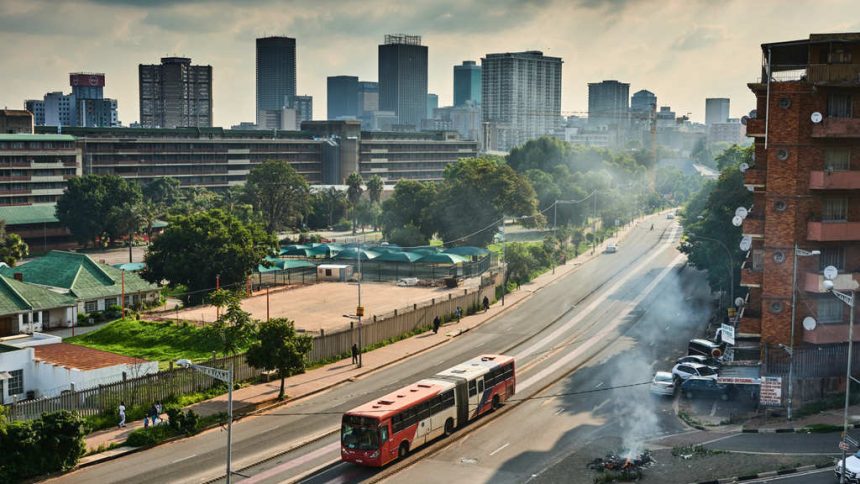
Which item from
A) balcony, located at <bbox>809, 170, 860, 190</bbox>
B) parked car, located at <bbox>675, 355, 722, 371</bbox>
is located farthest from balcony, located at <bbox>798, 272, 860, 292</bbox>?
parked car, located at <bbox>675, 355, 722, 371</bbox>

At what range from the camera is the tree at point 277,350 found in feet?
171

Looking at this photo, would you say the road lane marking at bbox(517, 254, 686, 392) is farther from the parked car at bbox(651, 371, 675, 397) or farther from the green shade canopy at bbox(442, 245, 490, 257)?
the green shade canopy at bbox(442, 245, 490, 257)

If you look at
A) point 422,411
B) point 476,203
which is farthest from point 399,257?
point 422,411

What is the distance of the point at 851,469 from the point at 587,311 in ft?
155

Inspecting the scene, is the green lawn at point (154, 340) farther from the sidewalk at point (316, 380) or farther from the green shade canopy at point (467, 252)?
the green shade canopy at point (467, 252)

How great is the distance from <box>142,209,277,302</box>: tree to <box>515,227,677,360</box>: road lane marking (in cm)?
2978

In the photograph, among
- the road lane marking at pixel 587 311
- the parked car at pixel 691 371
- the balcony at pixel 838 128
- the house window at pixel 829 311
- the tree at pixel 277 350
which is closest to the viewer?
the balcony at pixel 838 128

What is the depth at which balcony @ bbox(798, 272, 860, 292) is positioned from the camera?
4934cm

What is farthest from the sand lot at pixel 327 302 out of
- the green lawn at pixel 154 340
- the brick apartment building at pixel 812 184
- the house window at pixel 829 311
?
the house window at pixel 829 311

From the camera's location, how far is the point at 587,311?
274 ft

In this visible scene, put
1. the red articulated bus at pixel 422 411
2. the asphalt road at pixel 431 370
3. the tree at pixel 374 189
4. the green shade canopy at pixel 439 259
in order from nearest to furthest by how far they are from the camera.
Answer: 1. the red articulated bus at pixel 422 411
2. the asphalt road at pixel 431 370
3. the green shade canopy at pixel 439 259
4. the tree at pixel 374 189

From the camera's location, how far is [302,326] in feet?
244

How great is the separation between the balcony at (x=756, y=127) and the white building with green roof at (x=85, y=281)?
54.7 m

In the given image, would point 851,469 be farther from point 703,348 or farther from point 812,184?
point 703,348
